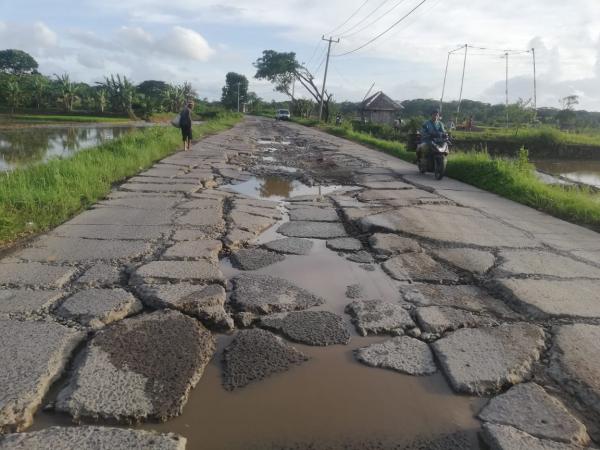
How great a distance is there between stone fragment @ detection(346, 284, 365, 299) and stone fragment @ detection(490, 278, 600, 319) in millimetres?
924

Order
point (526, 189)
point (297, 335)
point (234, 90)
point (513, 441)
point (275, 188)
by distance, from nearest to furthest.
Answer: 1. point (513, 441)
2. point (297, 335)
3. point (526, 189)
4. point (275, 188)
5. point (234, 90)

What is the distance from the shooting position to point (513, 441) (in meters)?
1.65

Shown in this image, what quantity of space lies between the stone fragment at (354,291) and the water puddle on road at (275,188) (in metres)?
3.21

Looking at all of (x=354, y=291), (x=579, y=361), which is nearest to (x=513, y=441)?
(x=579, y=361)

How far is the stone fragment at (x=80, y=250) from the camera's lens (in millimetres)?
3338

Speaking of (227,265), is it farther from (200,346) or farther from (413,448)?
(413,448)

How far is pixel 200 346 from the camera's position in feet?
7.29

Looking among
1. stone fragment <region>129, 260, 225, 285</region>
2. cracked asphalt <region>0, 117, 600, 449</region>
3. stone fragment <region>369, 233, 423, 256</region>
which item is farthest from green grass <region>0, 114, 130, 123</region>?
stone fragment <region>369, 233, 423, 256</region>

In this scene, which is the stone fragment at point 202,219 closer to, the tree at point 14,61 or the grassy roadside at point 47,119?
the grassy roadside at point 47,119

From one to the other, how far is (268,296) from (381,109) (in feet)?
122

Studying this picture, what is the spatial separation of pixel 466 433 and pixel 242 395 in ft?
2.94

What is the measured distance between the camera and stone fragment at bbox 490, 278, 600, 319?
8.97 feet

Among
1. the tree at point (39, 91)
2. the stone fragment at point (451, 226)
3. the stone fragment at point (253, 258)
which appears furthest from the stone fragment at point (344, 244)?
the tree at point (39, 91)

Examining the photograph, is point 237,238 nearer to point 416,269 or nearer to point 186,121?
point 416,269
